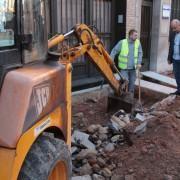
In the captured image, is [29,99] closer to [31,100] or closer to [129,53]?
[31,100]

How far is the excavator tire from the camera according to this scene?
2.96 meters

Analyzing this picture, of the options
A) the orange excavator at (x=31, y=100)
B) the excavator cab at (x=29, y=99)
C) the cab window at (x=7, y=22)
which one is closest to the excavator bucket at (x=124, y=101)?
the orange excavator at (x=31, y=100)

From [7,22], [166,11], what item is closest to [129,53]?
[166,11]

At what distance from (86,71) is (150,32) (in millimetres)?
3855

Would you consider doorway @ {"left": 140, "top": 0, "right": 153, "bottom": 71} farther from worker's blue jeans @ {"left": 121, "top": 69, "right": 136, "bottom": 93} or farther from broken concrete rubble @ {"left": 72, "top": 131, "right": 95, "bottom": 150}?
broken concrete rubble @ {"left": 72, "top": 131, "right": 95, "bottom": 150}

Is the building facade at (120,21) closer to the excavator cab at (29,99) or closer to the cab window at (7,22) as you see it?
the excavator cab at (29,99)

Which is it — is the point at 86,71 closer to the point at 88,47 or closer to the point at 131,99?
the point at 131,99

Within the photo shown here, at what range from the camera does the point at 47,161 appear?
3.12 m

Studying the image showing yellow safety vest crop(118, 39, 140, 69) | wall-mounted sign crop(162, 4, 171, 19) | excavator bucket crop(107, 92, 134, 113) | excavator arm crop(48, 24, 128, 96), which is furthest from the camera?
wall-mounted sign crop(162, 4, 171, 19)

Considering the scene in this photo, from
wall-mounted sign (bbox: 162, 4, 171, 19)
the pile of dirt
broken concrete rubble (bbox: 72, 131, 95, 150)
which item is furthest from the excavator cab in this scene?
wall-mounted sign (bbox: 162, 4, 171, 19)

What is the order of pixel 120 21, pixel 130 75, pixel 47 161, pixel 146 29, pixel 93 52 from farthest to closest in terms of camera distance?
pixel 146 29 < pixel 120 21 < pixel 130 75 < pixel 93 52 < pixel 47 161

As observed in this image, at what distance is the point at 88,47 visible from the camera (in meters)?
6.12

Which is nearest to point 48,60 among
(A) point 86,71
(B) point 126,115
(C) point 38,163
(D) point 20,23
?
(D) point 20,23

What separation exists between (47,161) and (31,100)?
549mm
